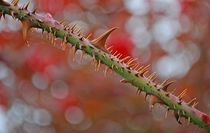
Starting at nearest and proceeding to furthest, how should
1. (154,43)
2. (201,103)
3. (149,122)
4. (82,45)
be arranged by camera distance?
(82,45)
(201,103)
(149,122)
(154,43)

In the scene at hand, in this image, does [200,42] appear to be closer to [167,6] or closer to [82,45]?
[167,6]

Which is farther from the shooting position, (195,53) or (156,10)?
(156,10)

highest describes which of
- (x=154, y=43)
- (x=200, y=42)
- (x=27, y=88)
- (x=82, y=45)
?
(x=154, y=43)

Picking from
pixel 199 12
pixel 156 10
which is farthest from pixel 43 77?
pixel 199 12

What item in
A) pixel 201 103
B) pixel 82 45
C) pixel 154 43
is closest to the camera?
pixel 82 45

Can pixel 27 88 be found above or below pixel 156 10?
below

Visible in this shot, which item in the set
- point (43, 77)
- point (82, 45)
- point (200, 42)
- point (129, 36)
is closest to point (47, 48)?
point (43, 77)
